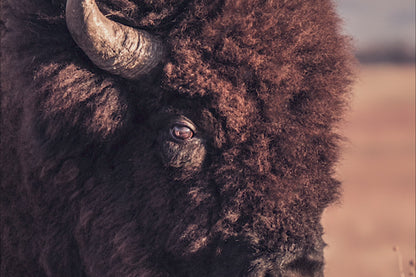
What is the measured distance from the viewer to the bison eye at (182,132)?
3037 millimetres

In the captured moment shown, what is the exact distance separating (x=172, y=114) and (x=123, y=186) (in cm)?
50

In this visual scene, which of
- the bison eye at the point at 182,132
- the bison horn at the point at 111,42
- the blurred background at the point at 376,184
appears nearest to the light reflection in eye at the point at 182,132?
the bison eye at the point at 182,132

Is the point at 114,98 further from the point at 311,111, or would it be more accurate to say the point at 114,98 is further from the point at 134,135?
the point at 311,111

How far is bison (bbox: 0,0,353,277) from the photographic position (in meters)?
2.94

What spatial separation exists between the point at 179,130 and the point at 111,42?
58 centimetres

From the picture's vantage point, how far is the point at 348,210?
1567 cm

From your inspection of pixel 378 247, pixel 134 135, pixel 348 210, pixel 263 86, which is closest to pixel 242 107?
pixel 263 86

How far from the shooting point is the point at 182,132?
304 cm

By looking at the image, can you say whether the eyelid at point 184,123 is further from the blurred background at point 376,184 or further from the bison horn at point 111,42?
the blurred background at point 376,184

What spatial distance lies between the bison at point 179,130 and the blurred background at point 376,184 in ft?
1.55

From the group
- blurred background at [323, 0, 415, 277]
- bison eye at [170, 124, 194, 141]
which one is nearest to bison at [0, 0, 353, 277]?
bison eye at [170, 124, 194, 141]

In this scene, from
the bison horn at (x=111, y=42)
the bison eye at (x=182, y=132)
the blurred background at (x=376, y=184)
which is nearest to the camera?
the bison horn at (x=111, y=42)

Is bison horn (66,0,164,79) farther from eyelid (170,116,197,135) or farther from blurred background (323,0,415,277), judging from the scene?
blurred background (323,0,415,277)

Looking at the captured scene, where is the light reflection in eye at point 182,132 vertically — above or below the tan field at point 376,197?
below
